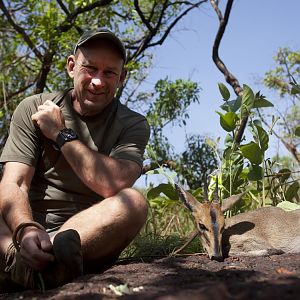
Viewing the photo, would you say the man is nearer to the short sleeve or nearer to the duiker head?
the short sleeve

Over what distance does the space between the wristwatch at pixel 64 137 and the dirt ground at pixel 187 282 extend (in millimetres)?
845

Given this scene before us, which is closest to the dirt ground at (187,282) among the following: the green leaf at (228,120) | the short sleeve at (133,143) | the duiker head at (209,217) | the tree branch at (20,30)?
the duiker head at (209,217)

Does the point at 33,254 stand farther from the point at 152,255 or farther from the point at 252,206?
the point at 252,206

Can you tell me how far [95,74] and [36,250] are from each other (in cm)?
133

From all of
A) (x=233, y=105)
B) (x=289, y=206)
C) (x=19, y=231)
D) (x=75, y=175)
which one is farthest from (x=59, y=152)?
(x=289, y=206)

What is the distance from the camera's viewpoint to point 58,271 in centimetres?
293

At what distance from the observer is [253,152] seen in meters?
4.80

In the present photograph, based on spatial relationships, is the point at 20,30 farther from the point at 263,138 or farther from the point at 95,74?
the point at 95,74

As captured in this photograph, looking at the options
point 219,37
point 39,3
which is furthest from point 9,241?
point 39,3

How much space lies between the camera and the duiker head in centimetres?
428

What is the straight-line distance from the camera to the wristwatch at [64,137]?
3492 mm

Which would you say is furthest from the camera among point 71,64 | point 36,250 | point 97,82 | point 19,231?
point 71,64

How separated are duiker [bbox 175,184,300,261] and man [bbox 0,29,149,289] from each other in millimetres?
1056

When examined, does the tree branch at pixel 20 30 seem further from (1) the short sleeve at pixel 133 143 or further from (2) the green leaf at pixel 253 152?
(1) the short sleeve at pixel 133 143
